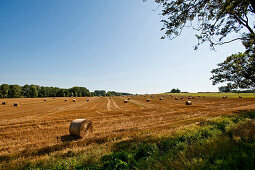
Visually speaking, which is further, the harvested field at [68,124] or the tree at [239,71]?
the tree at [239,71]

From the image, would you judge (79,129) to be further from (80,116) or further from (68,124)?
(80,116)

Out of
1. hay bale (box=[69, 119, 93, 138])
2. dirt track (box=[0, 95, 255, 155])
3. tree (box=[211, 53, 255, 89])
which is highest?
tree (box=[211, 53, 255, 89])

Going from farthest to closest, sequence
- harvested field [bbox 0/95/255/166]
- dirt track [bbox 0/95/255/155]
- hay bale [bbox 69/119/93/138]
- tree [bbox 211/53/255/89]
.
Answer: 1. tree [bbox 211/53/255/89]
2. hay bale [bbox 69/119/93/138]
3. dirt track [bbox 0/95/255/155]
4. harvested field [bbox 0/95/255/166]

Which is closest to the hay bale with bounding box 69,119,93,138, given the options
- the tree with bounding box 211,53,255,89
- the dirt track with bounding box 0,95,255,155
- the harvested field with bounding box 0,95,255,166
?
the harvested field with bounding box 0,95,255,166

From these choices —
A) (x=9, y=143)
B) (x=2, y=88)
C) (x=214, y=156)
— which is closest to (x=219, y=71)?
(x=214, y=156)

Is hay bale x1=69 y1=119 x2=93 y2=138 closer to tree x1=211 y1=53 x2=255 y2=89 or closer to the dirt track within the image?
the dirt track

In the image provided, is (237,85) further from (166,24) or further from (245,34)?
(166,24)

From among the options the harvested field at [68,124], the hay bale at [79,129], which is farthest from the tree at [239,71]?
→ the hay bale at [79,129]

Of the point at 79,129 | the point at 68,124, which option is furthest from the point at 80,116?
the point at 79,129

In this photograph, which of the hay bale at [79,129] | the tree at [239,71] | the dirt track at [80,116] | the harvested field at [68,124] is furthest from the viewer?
the tree at [239,71]

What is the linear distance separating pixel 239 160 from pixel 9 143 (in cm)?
1178

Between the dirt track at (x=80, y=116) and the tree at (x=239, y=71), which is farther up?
the tree at (x=239, y=71)

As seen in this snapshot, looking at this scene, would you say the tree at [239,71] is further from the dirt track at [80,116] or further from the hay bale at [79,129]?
the hay bale at [79,129]

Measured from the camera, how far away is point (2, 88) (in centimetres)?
8019
